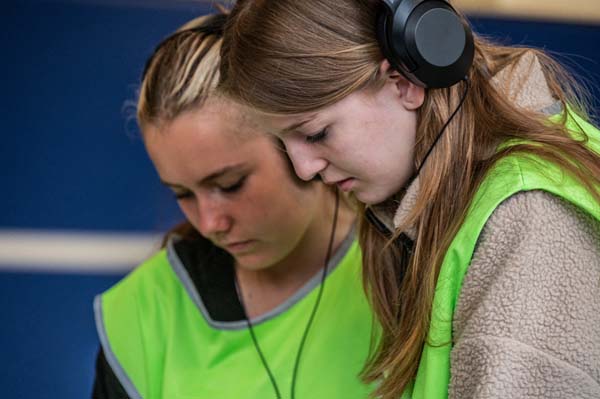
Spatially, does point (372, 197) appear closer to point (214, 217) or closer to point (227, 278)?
point (214, 217)

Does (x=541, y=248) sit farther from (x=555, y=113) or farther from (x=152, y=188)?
(x=152, y=188)

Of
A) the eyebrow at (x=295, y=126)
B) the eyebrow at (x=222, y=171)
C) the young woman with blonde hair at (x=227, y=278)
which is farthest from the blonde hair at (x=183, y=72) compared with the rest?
the eyebrow at (x=295, y=126)

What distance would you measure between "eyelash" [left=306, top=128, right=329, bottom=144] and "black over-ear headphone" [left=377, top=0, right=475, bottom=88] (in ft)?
0.37

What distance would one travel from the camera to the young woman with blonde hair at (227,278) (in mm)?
1547

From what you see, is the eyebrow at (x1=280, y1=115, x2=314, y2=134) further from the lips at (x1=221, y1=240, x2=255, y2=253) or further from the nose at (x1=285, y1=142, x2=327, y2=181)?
the lips at (x1=221, y1=240, x2=255, y2=253)

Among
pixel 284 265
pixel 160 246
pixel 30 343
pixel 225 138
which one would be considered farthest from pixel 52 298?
pixel 225 138

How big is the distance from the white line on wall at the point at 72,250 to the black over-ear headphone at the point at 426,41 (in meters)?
1.34


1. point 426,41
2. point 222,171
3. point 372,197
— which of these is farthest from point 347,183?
point 222,171

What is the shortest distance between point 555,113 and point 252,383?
646mm

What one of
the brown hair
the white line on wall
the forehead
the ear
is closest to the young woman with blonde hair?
the forehead

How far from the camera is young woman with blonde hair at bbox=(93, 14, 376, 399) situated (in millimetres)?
1547

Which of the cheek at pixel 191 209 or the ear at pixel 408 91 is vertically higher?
the cheek at pixel 191 209

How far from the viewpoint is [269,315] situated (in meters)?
1.65

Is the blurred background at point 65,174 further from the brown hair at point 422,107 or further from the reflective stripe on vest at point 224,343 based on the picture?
the brown hair at point 422,107
